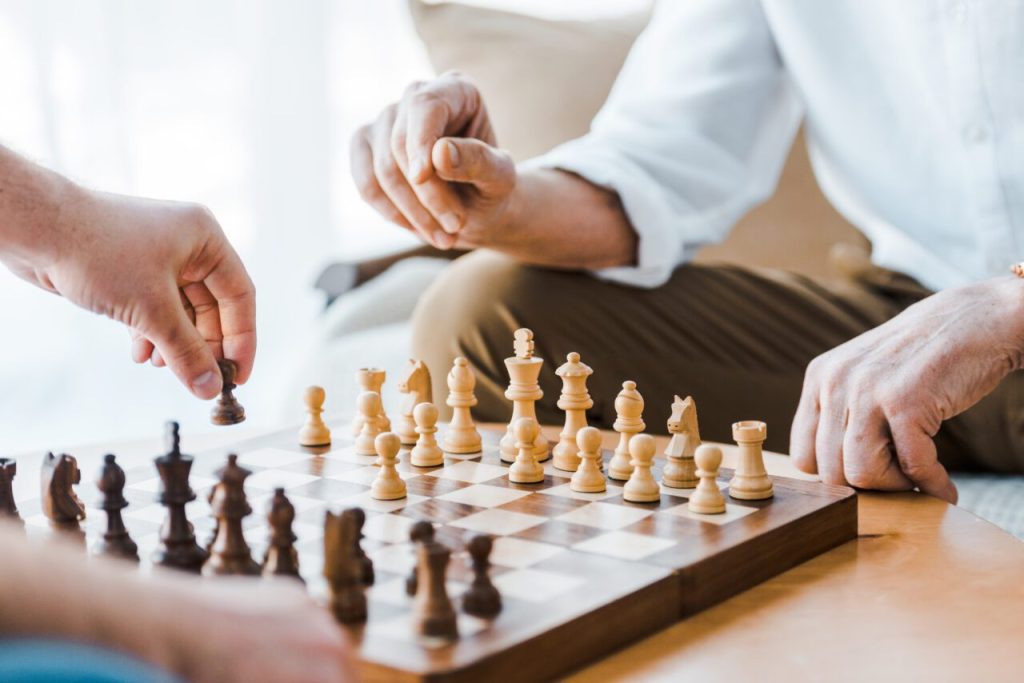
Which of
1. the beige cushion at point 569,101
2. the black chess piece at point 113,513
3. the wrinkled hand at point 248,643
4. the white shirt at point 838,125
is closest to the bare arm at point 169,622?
the wrinkled hand at point 248,643

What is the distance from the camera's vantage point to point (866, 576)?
1038 millimetres

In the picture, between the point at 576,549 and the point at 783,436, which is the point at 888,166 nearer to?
the point at 783,436

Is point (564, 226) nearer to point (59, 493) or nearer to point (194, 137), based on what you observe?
point (59, 493)

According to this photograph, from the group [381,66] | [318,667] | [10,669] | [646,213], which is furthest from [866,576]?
[381,66]

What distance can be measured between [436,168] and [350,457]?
45 cm

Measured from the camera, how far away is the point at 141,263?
1.25 meters

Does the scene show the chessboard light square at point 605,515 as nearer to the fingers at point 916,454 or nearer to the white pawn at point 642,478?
the white pawn at point 642,478

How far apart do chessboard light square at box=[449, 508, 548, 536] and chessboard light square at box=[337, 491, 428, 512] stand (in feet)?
0.25

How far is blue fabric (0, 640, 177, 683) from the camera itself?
570mm

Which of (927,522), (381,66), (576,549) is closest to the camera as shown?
(576,549)

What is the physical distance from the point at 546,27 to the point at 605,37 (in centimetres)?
14

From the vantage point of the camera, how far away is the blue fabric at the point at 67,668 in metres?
0.57

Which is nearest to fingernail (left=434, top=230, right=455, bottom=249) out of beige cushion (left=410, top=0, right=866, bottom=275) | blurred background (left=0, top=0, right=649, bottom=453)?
beige cushion (left=410, top=0, right=866, bottom=275)

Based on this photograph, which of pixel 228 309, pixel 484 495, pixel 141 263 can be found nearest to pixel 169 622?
pixel 484 495
